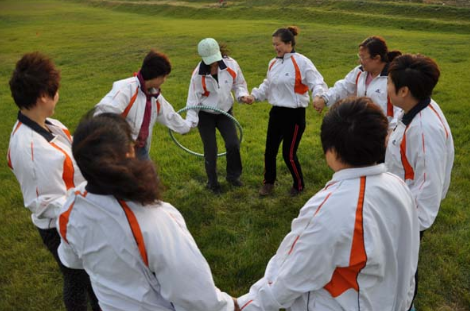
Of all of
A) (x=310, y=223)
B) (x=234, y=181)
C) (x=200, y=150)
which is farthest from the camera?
(x=200, y=150)

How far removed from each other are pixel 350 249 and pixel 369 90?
2.96 metres

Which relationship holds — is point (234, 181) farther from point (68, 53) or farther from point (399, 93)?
point (68, 53)

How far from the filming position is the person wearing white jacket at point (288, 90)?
5.41 meters

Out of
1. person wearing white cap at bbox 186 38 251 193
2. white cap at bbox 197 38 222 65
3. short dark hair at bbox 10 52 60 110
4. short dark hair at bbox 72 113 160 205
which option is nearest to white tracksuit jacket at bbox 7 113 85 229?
short dark hair at bbox 10 52 60 110

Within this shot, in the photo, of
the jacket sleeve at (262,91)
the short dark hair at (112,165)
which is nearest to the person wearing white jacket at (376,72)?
the jacket sleeve at (262,91)

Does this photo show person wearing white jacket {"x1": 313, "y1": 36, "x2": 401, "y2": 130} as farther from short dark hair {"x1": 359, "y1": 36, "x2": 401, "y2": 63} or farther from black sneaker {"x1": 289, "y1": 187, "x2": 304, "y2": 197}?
black sneaker {"x1": 289, "y1": 187, "x2": 304, "y2": 197}

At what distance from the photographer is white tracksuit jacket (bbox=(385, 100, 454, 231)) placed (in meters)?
2.96

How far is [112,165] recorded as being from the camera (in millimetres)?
1803

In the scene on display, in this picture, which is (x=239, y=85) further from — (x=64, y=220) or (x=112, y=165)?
(x=112, y=165)

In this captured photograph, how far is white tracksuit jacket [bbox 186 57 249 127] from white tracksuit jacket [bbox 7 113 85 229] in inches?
107

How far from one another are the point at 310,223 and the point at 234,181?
4333 mm

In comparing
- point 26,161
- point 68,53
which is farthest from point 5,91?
point 26,161

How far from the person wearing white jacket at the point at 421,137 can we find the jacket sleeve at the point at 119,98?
260 centimetres

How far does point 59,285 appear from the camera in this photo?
433 centimetres
